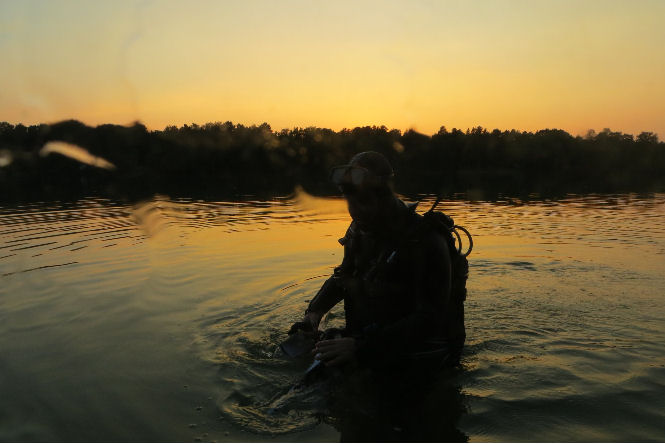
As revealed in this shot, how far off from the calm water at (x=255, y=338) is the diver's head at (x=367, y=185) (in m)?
1.96

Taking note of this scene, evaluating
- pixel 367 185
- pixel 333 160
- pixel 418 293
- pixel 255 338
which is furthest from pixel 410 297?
pixel 333 160

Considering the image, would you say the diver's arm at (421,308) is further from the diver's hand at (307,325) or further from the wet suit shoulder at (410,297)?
the diver's hand at (307,325)

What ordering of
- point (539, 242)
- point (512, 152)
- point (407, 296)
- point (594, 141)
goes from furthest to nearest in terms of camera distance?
point (594, 141) < point (512, 152) < point (539, 242) < point (407, 296)

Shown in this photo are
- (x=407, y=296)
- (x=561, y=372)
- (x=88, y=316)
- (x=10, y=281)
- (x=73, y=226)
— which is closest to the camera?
(x=407, y=296)

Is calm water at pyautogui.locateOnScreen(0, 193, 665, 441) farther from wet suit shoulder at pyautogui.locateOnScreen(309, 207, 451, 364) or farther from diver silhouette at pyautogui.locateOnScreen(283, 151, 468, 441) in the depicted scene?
wet suit shoulder at pyautogui.locateOnScreen(309, 207, 451, 364)

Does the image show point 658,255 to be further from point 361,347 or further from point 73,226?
point 73,226

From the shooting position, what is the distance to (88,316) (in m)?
8.05

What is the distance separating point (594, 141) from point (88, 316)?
11669 centimetres

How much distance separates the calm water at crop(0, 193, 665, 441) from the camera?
457cm

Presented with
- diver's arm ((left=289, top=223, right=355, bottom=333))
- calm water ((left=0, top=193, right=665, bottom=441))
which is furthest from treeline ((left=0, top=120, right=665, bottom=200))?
diver's arm ((left=289, top=223, right=355, bottom=333))

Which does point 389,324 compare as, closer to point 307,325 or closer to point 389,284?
point 389,284

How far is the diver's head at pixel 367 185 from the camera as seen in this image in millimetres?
4219

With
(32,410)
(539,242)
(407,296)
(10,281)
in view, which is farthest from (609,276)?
(10,281)

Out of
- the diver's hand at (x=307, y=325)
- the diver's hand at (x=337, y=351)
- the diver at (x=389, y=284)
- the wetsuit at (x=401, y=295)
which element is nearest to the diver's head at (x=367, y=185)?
the diver at (x=389, y=284)
